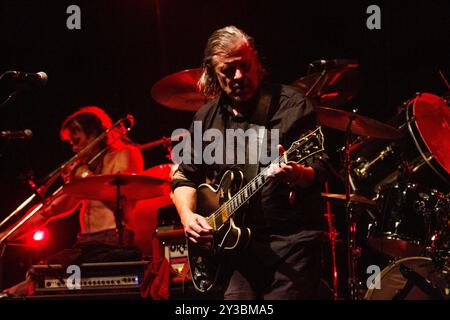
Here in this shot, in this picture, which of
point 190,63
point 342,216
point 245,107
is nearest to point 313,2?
point 190,63

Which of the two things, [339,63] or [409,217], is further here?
[409,217]

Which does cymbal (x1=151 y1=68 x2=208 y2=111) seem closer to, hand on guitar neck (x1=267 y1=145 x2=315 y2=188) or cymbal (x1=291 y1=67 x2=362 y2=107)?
cymbal (x1=291 y1=67 x2=362 y2=107)

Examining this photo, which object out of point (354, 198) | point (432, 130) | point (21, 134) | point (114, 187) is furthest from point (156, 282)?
point (432, 130)

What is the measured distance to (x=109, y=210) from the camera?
5762 mm

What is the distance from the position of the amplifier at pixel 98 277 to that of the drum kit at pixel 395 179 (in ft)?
2.25

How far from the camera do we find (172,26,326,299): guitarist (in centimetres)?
278

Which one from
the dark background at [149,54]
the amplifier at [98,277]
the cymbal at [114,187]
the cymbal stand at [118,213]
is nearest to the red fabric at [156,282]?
the amplifier at [98,277]

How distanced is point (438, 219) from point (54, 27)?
16.0 feet

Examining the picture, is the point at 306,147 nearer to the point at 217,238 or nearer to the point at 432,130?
the point at 217,238

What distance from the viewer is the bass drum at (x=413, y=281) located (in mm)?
4434

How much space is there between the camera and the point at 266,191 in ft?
9.72

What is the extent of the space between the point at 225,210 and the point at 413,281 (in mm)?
2152

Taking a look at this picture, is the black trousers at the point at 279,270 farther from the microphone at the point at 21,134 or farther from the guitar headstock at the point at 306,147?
the microphone at the point at 21,134

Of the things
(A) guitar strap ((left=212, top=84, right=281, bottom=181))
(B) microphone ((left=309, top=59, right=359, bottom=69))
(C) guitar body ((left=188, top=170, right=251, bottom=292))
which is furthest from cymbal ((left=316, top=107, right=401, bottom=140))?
(C) guitar body ((left=188, top=170, right=251, bottom=292))
